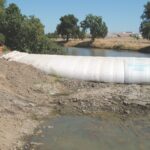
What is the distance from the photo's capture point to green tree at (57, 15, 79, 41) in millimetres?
80125

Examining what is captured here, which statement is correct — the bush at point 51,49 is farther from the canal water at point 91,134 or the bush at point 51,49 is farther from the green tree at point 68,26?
the green tree at point 68,26

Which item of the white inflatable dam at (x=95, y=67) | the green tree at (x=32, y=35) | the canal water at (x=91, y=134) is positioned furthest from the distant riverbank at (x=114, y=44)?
the canal water at (x=91, y=134)

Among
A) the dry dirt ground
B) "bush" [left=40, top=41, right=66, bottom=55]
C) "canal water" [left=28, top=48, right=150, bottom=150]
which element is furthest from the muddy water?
"bush" [left=40, top=41, right=66, bottom=55]

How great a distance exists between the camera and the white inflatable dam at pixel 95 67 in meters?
18.8

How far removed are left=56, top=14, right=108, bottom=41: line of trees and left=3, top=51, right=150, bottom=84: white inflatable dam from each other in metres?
58.9

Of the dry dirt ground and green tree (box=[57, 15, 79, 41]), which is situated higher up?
green tree (box=[57, 15, 79, 41])

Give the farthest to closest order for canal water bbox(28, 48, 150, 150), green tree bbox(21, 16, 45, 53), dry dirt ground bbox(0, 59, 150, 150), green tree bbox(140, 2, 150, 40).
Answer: green tree bbox(140, 2, 150, 40) < green tree bbox(21, 16, 45, 53) < dry dirt ground bbox(0, 59, 150, 150) < canal water bbox(28, 48, 150, 150)

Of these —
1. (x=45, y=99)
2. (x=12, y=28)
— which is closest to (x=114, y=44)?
(x=12, y=28)

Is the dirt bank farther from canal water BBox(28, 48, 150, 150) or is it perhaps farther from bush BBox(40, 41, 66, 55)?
canal water BBox(28, 48, 150, 150)

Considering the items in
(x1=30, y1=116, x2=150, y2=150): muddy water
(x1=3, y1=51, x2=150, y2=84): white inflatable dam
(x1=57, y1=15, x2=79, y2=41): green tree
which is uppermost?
(x1=57, y1=15, x2=79, y2=41): green tree

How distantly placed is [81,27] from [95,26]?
405cm

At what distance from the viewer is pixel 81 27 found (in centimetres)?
8256

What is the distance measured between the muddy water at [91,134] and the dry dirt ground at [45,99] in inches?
23.9

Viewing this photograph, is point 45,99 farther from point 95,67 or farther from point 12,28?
point 12,28
